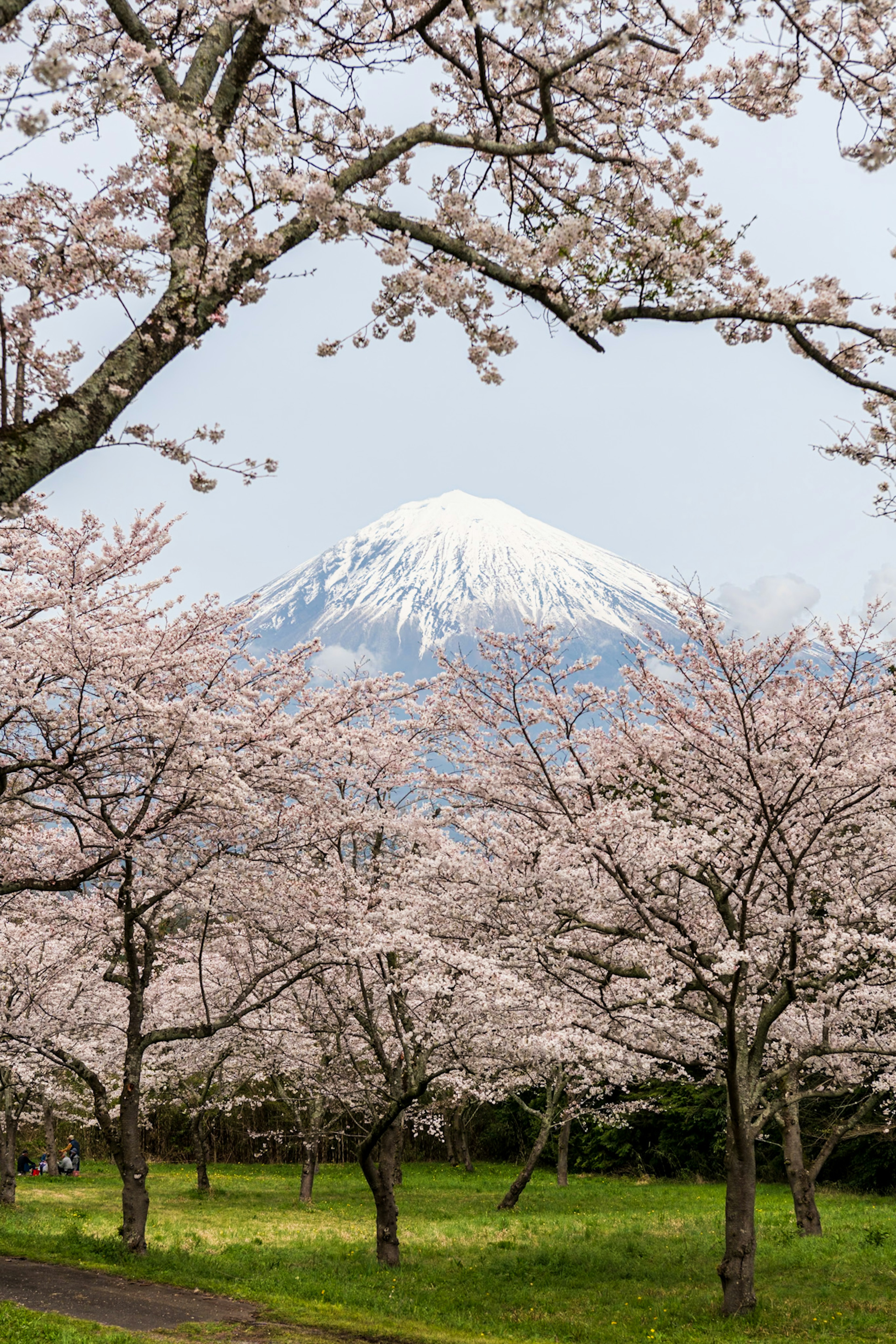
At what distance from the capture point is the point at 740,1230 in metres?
8.95

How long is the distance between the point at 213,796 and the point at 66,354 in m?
4.41

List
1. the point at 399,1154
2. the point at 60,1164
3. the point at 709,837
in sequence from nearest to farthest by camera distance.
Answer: the point at 709,837, the point at 399,1154, the point at 60,1164

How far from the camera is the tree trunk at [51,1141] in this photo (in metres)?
25.5

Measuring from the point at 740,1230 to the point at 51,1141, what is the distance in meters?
23.5

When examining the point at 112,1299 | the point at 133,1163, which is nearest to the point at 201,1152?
the point at 133,1163

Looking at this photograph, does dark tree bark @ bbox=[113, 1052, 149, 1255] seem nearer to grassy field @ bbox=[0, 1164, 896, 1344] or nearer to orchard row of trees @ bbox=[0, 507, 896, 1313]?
orchard row of trees @ bbox=[0, 507, 896, 1313]

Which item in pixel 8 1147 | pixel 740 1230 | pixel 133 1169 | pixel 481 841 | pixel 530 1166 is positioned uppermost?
pixel 481 841

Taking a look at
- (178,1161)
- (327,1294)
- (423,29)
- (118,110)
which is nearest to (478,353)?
(423,29)

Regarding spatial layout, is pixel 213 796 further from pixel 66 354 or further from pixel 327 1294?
pixel 327 1294

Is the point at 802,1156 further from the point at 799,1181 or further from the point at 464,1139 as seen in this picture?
the point at 464,1139

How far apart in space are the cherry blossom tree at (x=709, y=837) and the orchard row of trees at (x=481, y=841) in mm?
42

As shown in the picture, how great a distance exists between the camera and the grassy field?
8.91 metres

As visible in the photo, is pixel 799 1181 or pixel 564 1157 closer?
pixel 799 1181

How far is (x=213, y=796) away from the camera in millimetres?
8094
